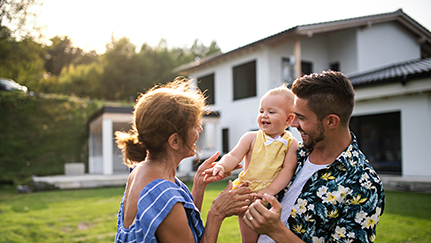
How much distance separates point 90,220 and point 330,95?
600 centimetres

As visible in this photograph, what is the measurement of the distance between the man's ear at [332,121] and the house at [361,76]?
9.09m

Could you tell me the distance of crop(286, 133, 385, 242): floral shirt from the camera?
4.74 ft

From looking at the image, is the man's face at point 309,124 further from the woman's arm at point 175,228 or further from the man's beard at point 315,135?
the woman's arm at point 175,228

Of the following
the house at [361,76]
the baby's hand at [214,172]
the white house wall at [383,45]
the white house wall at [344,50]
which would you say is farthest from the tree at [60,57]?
the baby's hand at [214,172]

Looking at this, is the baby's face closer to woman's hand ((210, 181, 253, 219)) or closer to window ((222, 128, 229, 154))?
woman's hand ((210, 181, 253, 219))

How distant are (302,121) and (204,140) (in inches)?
644

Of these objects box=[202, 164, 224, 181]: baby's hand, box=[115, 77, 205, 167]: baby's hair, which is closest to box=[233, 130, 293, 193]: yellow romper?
box=[202, 164, 224, 181]: baby's hand

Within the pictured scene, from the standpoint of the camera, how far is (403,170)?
32.4 feet

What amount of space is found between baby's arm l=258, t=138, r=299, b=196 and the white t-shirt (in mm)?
78

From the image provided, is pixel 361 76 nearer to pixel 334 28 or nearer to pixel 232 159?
pixel 334 28

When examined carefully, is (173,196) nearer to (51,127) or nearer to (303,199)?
(303,199)

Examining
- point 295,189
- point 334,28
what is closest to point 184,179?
point 334,28

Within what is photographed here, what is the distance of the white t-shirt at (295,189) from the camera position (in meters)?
1.71

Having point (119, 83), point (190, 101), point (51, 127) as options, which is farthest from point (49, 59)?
point (190, 101)
